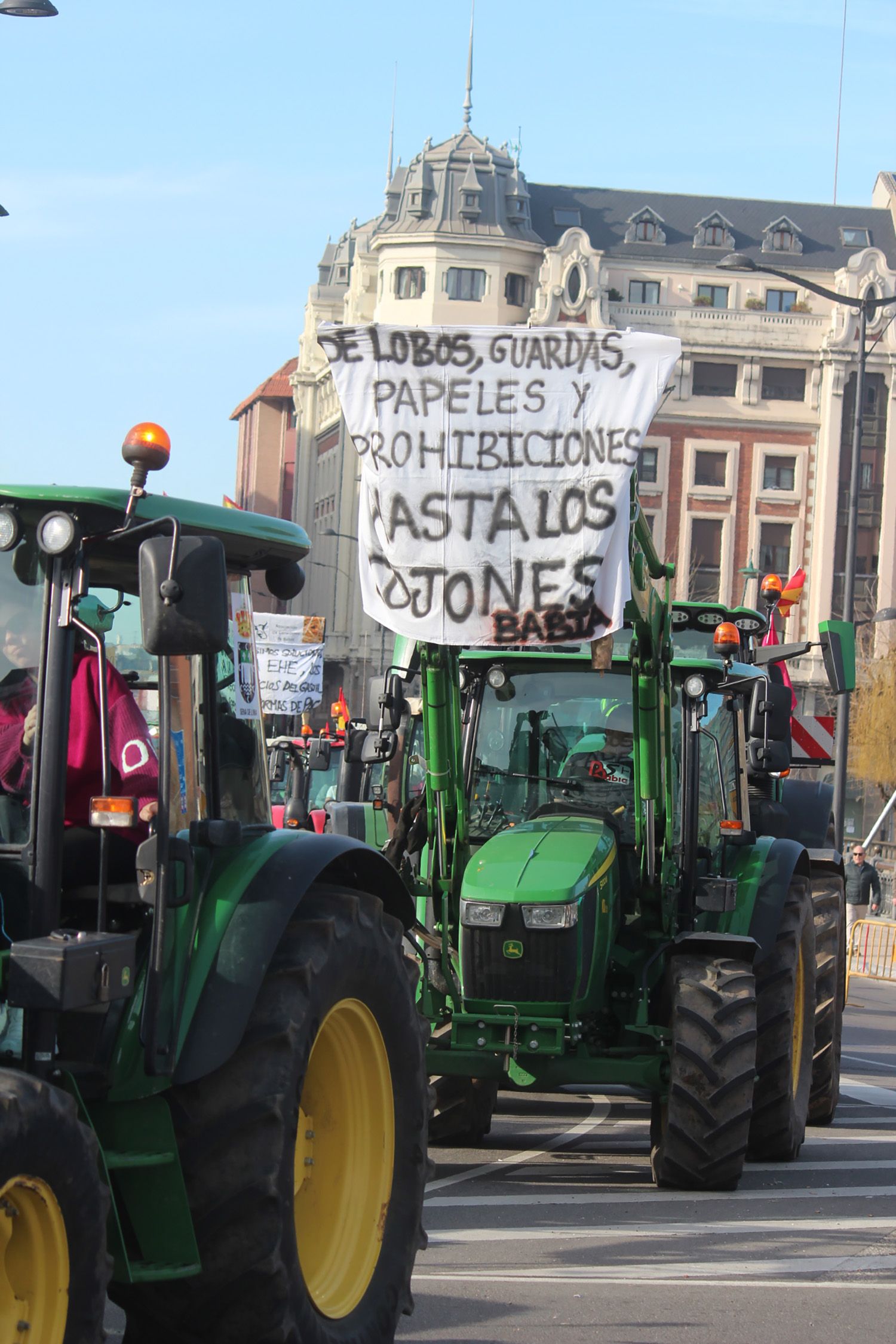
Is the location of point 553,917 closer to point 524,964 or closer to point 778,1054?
point 524,964

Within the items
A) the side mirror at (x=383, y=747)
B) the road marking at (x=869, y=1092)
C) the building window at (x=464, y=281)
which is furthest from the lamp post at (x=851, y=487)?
the building window at (x=464, y=281)

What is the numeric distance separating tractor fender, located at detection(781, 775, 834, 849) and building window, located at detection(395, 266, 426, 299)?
6691 centimetres

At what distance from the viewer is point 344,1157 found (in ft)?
17.6

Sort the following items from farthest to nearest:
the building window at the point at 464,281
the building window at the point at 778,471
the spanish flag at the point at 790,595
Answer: the building window at the point at 464,281, the building window at the point at 778,471, the spanish flag at the point at 790,595

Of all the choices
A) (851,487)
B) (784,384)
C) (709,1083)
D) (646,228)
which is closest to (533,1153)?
(709,1083)

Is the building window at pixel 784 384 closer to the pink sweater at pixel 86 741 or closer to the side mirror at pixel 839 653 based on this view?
the side mirror at pixel 839 653

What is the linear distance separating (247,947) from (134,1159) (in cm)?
61

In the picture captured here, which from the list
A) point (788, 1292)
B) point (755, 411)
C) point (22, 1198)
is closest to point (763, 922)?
point (788, 1292)

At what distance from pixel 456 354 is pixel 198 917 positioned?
152 inches

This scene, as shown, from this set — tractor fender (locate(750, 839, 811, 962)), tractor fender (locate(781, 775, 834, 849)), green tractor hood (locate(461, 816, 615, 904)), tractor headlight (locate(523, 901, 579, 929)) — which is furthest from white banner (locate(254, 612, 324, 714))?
tractor headlight (locate(523, 901, 579, 929))

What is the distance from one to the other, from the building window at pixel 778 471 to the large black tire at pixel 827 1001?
65.6 metres

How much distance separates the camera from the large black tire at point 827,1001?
11.1 m

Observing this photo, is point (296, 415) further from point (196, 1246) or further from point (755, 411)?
point (196, 1246)

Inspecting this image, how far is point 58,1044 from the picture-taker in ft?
14.6
